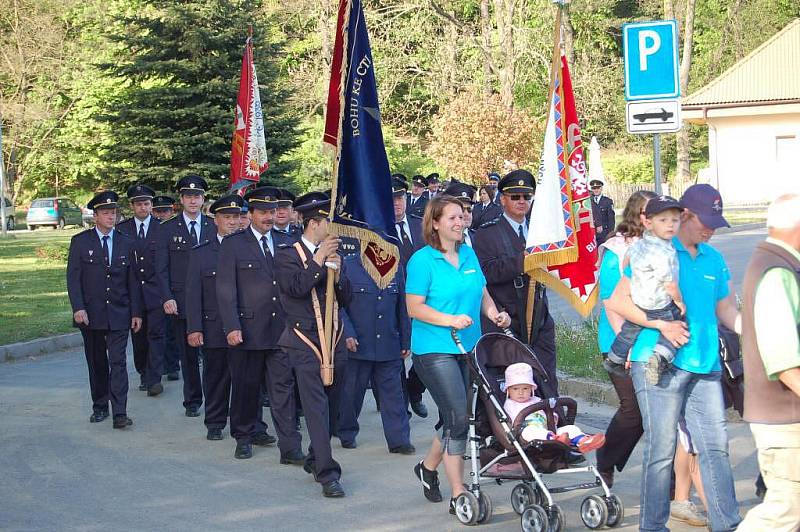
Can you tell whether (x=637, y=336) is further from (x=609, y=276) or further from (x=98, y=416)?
(x=98, y=416)

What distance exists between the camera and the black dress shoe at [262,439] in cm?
1013

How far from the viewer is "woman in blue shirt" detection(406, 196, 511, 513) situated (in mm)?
7559

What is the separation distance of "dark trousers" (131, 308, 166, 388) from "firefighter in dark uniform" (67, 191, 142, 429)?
50.2 inches

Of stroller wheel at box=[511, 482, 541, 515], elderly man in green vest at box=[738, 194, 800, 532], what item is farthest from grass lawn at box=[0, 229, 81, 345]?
elderly man in green vest at box=[738, 194, 800, 532]

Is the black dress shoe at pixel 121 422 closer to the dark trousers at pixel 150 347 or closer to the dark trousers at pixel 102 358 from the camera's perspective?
the dark trousers at pixel 102 358

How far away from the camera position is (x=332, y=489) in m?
8.20

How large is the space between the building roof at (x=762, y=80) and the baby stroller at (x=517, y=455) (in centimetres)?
4729

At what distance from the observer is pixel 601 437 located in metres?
7.07

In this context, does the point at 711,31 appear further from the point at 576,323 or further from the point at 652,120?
the point at 652,120

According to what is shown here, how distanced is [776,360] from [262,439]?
19.6 feet

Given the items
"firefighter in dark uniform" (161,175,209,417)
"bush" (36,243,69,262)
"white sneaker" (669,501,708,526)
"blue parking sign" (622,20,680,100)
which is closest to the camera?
"white sneaker" (669,501,708,526)

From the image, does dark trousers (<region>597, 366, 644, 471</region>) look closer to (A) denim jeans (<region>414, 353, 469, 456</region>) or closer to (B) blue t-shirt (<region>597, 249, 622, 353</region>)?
(B) blue t-shirt (<region>597, 249, 622, 353</region>)

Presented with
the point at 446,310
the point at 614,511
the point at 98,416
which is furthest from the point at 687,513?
the point at 98,416

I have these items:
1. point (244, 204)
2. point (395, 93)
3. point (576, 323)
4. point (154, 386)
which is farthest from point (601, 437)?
point (395, 93)
